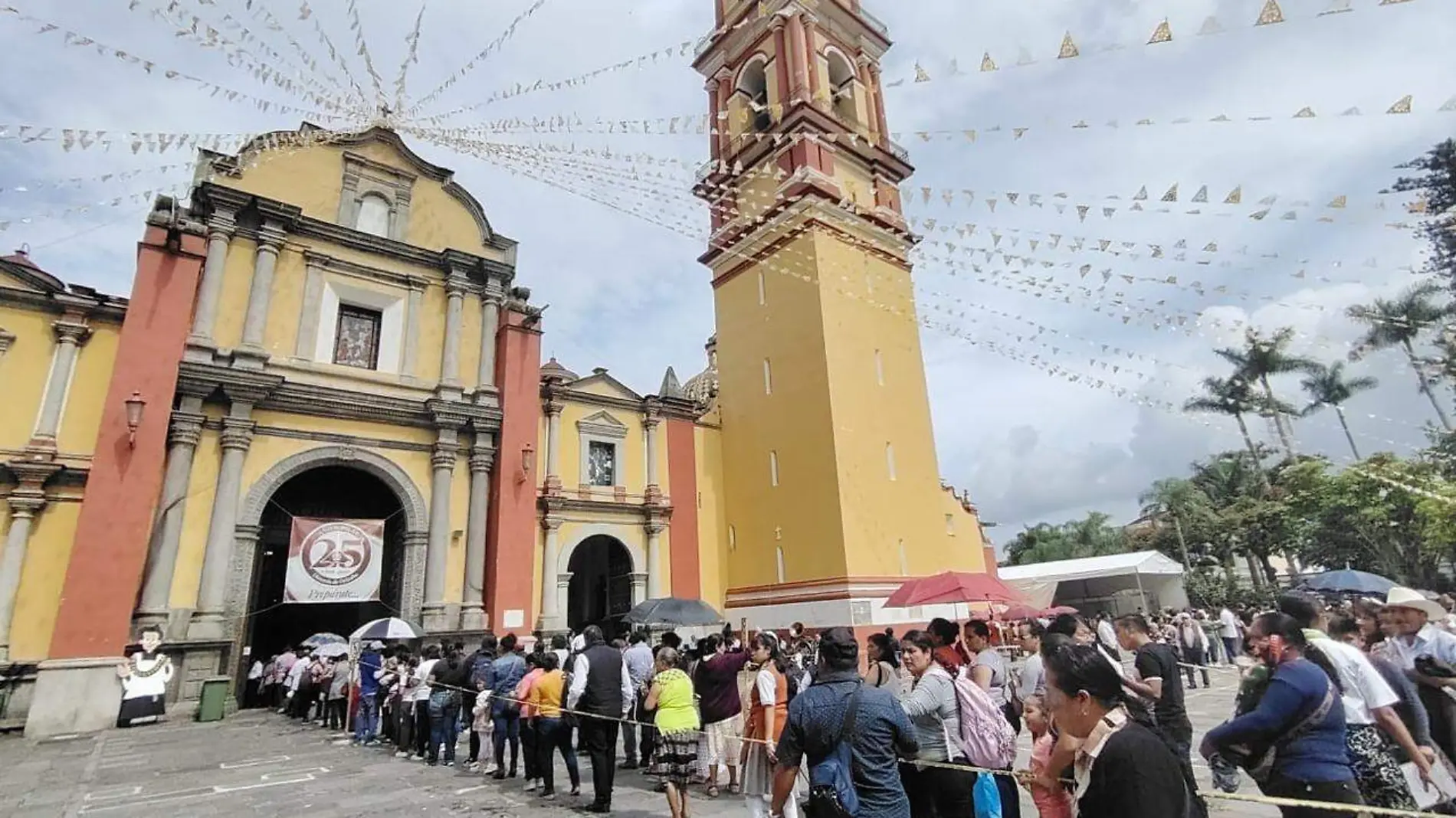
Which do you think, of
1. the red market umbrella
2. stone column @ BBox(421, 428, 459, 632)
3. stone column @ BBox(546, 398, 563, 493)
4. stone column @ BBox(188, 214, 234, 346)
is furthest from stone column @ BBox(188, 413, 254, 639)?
the red market umbrella

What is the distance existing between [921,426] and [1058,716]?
54.4ft

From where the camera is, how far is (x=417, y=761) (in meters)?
8.40

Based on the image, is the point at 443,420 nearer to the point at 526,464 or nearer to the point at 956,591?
the point at 526,464

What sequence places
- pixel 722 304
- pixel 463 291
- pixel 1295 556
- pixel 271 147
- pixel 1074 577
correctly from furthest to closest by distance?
pixel 1295 556 → pixel 1074 577 → pixel 722 304 → pixel 463 291 → pixel 271 147

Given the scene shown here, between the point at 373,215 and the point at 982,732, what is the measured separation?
52.7 feet

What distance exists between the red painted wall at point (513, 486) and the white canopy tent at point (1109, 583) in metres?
15.3

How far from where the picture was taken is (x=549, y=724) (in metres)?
6.52

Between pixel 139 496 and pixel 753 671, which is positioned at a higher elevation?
pixel 139 496

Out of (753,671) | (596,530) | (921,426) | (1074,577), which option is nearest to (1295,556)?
(1074,577)

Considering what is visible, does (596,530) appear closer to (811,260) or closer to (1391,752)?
(811,260)

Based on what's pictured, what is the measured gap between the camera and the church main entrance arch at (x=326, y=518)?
13.3 m

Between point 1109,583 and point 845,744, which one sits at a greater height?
point 1109,583

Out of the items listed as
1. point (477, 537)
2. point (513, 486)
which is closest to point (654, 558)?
point (513, 486)

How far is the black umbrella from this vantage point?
10.9 metres
